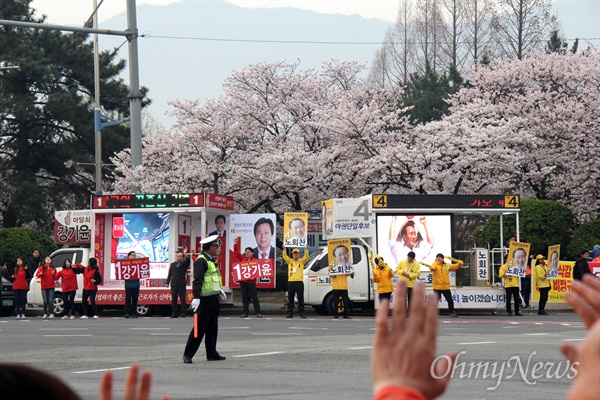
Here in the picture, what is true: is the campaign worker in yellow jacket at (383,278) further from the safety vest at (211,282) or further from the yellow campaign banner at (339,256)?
the safety vest at (211,282)

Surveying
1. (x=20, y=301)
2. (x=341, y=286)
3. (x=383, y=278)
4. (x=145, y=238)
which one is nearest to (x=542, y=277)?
(x=383, y=278)

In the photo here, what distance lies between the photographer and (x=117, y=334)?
2042 centimetres

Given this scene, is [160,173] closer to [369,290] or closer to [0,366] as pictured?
[369,290]

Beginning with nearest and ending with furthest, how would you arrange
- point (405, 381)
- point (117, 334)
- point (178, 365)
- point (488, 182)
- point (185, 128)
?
point (405, 381) → point (178, 365) → point (117, 334) → point (488, 182) → point (185, 128)

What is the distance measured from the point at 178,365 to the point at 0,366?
1259 centimetres

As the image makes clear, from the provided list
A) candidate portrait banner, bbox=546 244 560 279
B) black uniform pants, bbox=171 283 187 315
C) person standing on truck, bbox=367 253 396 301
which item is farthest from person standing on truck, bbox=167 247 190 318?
candidate portrait banner, bbox=546 244 560 279

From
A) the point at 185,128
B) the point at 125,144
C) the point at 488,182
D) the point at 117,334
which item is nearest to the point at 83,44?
the point at 125,144

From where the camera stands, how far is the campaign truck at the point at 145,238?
A: 3028 cm

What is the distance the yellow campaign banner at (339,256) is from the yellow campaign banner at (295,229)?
2.02 m

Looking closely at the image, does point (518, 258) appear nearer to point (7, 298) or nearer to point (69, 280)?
point (69, 280)

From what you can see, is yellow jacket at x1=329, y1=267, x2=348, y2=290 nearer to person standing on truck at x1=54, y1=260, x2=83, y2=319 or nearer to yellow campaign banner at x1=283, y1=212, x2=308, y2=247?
yellow campaign banner at x1=283, y1=212, x2=308, y2=247

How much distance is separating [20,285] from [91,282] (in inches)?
85.9

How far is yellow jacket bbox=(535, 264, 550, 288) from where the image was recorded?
28.1 m

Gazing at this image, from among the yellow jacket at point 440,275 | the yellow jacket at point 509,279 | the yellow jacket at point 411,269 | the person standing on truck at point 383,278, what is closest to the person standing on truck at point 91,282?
the person standing on truck at point 383,278
